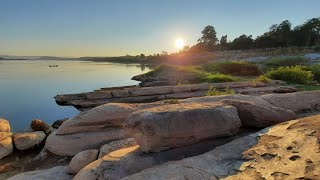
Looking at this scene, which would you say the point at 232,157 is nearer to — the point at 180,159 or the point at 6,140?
the point at 180,159

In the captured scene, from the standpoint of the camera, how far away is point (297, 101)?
10.3 meters

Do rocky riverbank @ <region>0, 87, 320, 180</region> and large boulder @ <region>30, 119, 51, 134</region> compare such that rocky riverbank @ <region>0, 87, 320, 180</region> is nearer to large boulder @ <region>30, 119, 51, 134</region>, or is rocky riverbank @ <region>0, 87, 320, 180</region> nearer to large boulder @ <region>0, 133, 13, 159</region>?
large boulder @ <region>0, 133, 13, 159</region>

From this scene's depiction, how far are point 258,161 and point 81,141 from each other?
6.64 m

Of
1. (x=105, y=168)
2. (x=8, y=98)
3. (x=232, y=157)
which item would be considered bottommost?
(x=8, y=98)

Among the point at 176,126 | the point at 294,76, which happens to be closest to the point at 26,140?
the point at 176,126

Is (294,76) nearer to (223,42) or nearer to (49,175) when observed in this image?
(49,175)

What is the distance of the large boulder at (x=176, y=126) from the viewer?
636 centimetres

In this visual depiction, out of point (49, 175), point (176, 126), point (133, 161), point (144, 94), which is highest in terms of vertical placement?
point (176, 126)

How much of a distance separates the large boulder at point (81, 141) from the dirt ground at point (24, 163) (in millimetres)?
248

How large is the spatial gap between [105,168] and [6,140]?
6926 millimetres

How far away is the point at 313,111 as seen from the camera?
9.99m

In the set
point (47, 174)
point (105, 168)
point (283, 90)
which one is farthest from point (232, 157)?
point (283, 90)

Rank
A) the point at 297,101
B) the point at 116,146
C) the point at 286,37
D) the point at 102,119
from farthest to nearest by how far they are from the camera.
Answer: the point at 286,37, the point at 102,119, the point at 297,101, the point at 116,146

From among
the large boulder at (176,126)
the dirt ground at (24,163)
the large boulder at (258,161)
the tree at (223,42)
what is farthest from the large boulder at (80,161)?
the tree at (223,42)
